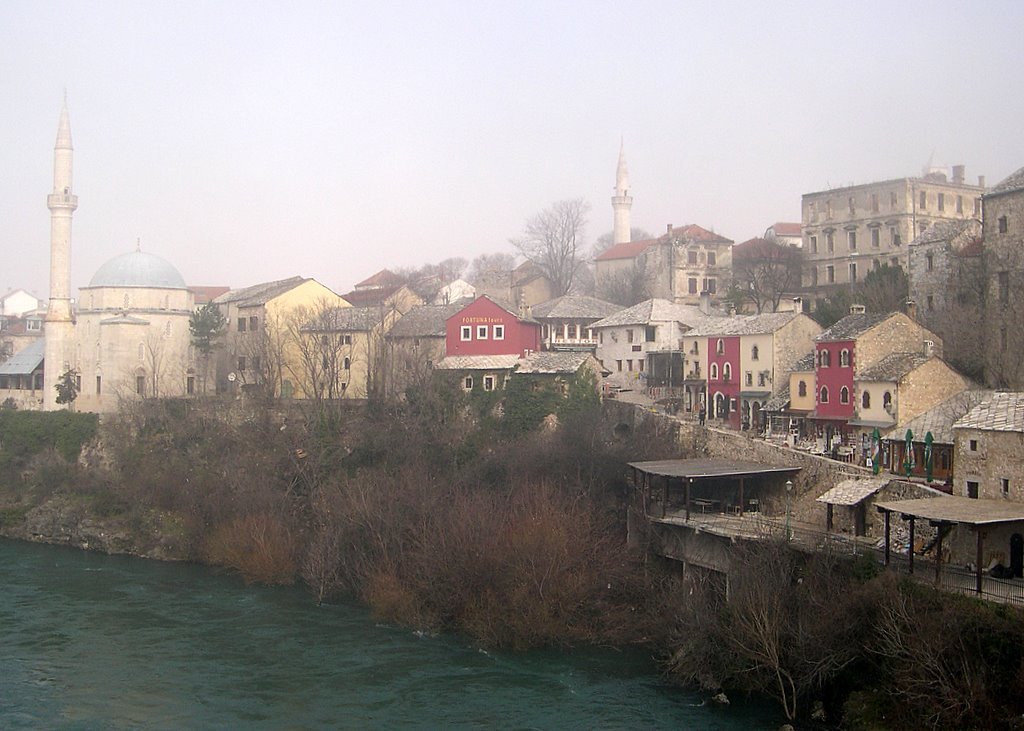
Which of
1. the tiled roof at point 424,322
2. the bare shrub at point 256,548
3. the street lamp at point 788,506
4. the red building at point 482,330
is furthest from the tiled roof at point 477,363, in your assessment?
the street lamp at point 788,506

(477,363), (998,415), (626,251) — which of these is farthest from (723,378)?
(626,251)

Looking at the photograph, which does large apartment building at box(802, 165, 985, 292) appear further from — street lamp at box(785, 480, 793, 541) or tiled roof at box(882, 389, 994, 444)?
street lamp at box(785, 480, 793, 541)

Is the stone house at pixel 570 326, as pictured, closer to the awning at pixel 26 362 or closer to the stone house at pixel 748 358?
the stone house at pixel 748 358

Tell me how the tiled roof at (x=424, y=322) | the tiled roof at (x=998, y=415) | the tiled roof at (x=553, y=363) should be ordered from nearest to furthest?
the tiled roof at (x=998, y=415)
the tiled roof at (x=553, y=363)
the tiled roof at (x=424, y=322)

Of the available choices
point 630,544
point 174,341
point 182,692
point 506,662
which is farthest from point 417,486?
point 174,341

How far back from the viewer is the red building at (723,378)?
151ft

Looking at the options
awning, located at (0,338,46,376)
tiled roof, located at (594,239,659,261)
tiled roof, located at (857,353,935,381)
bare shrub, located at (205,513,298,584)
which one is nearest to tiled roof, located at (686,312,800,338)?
tiled roof, located at (857,353,935,381)

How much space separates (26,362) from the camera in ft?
209

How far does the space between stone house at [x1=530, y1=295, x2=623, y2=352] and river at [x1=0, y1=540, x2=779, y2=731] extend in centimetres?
2569

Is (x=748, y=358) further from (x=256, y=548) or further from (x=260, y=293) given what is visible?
(x=260, y=293)

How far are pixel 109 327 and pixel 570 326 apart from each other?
25.1m

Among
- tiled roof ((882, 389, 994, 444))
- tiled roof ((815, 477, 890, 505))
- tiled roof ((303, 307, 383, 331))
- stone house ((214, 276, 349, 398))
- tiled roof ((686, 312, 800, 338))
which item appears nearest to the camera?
tiled roof ((815, 477, 890, 505))

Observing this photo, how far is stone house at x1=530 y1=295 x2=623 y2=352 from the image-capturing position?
187 ft

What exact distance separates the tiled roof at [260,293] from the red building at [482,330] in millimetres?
11861
